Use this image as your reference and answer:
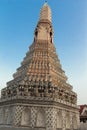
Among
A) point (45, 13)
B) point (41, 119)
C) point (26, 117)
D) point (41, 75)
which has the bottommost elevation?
point (41, 119)

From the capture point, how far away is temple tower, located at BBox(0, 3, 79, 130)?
27266 millimetres

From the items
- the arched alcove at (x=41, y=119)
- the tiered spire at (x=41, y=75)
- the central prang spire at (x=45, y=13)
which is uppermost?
the central prang spire at (x=45, y=13)

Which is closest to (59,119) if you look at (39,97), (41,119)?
(41,119)

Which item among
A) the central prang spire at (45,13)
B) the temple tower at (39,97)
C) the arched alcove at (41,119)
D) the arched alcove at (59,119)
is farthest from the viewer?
the central prang spire at (45,13)

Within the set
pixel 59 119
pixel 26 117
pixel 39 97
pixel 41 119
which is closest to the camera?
pixel 41 119

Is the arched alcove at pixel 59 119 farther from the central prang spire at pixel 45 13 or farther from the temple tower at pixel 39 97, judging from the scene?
the central prang spire at pixel 45 13

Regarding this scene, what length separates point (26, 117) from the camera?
27516 mm

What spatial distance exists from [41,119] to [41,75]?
247 inches

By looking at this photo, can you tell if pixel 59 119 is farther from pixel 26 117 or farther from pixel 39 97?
pixel 26 117

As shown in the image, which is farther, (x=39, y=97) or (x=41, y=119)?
(x=39, y=97)

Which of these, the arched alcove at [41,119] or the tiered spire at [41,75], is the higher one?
the tiered spire at [41,75]

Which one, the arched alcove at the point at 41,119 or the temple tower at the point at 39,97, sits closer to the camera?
the arched alcove at the point at 41,119

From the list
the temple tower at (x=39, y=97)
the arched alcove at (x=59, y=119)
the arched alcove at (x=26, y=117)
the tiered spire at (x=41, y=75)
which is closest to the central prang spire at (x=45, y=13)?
the tiered spire at (x=41, y=75)

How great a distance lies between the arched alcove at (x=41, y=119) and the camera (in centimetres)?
2706
